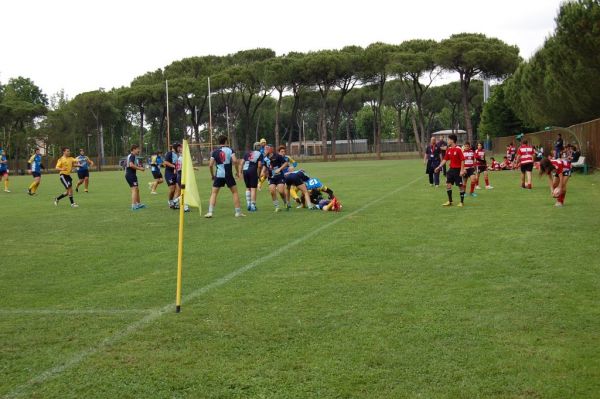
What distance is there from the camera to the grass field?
416 centimetres

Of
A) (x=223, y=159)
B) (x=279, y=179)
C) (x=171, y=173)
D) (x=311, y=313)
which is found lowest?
(x=311, y=313)

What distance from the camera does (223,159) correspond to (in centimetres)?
1433

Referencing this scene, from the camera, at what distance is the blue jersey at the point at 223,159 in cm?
1424

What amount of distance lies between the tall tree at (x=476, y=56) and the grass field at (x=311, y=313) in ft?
181

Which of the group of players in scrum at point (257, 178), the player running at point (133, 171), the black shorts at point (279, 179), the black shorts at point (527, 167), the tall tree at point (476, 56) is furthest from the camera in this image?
the tall tree at point (476, 56)

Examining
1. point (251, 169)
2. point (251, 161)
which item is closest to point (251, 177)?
point (251, 169)

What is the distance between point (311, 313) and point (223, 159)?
8954mm

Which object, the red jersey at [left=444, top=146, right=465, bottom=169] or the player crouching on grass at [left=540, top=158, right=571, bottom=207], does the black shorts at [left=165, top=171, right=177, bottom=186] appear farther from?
the player crouching on grass at [left=540, top=158, right=571, bottom=207]

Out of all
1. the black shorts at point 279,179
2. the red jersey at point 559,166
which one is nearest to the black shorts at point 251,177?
the black shorts at point 279,179

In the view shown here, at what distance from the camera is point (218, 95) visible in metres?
76.6

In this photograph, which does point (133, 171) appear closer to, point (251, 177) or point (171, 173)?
point (171, 173)

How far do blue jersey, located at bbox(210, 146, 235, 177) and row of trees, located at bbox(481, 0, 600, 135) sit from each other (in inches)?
912

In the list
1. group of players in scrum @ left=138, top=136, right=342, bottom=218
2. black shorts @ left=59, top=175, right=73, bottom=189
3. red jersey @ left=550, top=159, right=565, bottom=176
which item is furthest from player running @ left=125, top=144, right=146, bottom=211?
red jersey @ left=550, top=159, right=565, bottom=176

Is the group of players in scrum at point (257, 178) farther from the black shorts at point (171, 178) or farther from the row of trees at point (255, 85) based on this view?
the row of trees at point (255, 85)
